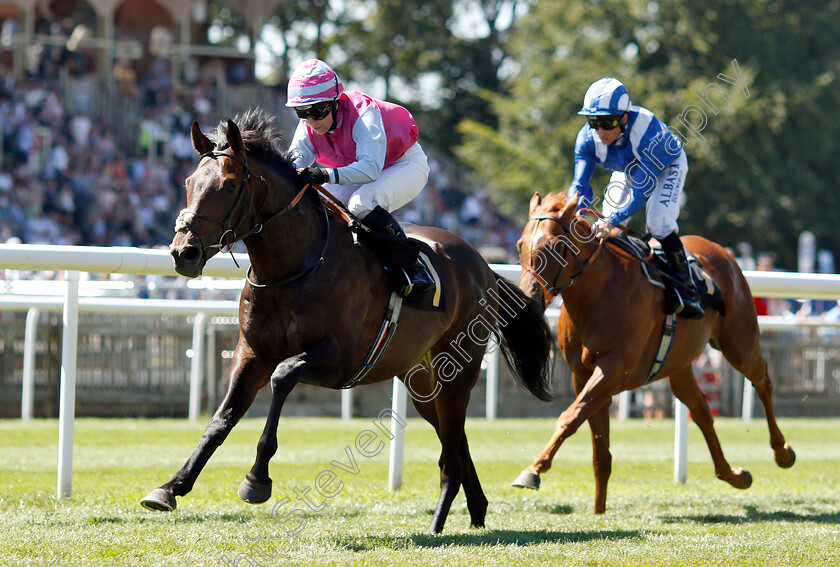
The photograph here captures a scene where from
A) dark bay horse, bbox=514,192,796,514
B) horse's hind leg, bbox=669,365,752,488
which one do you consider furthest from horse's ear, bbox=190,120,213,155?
horse's hind leg, bbox=669,365,752,488

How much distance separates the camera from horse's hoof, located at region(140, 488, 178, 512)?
413 cm

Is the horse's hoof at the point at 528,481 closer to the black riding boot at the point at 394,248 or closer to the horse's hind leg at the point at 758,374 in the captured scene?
the black riding boot at the point at 394,248

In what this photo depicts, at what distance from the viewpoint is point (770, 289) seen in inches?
286

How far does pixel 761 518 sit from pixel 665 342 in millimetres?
1082

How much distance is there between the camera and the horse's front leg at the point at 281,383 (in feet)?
14.0

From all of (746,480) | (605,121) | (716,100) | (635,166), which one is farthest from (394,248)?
(716,100)

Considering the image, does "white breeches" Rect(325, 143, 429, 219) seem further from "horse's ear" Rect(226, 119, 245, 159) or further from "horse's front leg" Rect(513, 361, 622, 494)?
"horse's front leg" Rect(513, 361, 622, 494)

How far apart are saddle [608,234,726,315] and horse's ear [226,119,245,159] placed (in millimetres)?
2506

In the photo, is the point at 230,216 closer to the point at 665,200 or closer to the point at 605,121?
the point at 605,121

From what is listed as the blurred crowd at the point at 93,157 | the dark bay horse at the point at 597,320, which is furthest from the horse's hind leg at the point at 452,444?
the blurred crowd at the point at 93,157

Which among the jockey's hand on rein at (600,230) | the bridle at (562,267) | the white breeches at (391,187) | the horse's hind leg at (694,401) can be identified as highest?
the white breeches at (391,187)

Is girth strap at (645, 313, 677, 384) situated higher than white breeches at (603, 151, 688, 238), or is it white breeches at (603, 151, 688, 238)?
white breeches at (603, 151, 688, 238)

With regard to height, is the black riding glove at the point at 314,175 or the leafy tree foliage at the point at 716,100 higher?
the leafy tree foliage at the point at 716,100

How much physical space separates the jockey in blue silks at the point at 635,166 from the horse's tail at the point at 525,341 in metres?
0.59
